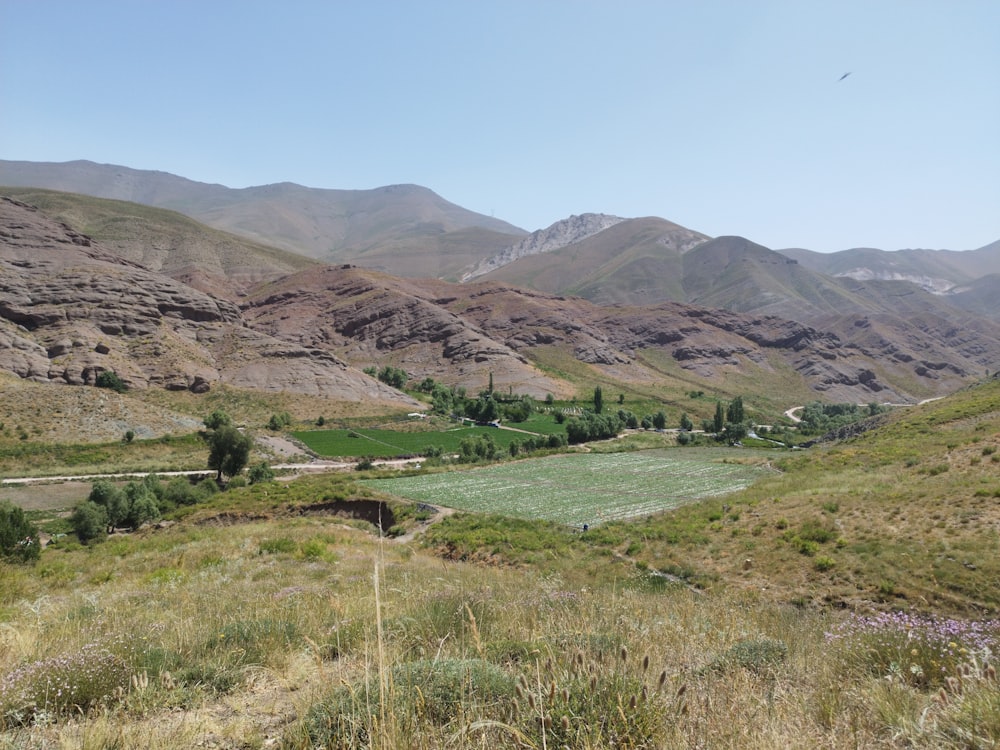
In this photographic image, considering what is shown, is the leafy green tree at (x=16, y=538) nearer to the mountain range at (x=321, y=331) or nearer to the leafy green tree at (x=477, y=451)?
the leafy green tree at (x=477, y=451)

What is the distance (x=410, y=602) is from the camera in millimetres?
6391

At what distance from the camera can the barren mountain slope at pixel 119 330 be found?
7438 cm

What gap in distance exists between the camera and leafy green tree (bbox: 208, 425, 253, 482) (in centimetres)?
5069

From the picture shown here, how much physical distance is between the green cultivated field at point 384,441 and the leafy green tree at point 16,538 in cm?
4142

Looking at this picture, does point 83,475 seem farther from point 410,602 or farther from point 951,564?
point 951,564

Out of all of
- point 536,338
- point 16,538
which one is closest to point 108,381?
point 16,538

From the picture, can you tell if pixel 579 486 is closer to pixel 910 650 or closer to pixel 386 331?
pixel 910 650

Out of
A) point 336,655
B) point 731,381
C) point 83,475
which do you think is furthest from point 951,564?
point 731,381

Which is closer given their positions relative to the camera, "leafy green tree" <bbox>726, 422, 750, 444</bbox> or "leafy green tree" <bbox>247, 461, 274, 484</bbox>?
"leafy green tree" <bbox>247, 461, 274, 484</bbox>

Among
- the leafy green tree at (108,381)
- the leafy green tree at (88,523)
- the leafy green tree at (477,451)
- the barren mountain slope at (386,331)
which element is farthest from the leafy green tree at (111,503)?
the barren mountain slope at (386,331)

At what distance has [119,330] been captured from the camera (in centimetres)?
8469

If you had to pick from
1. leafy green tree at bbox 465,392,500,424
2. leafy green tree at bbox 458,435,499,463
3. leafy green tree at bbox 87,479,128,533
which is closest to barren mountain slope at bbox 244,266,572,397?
leafy green tree at bbox 465,392,500,424

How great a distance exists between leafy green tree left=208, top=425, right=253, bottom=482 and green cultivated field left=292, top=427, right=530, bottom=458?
1407 centimetres

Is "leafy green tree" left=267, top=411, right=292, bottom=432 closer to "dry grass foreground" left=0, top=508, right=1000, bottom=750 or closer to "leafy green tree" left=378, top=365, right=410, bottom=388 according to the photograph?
"leafy green tree" left=378, top=365, right=410, bottom=388
